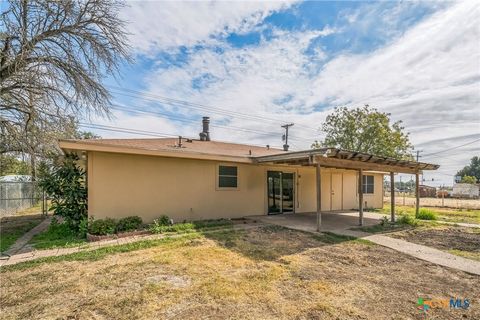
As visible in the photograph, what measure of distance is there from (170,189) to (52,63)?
4922mm

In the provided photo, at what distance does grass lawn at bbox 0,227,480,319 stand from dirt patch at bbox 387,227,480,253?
1.93 m

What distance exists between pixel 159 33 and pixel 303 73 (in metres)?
6.85

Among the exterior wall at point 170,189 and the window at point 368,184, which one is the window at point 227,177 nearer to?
the exterior wall at point 170,189

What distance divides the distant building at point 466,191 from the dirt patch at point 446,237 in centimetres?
3486

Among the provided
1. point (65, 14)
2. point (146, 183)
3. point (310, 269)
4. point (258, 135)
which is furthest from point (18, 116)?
point (258, 135)

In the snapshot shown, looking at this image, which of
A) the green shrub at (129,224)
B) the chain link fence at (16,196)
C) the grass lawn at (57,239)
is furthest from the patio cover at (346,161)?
the chain link fence at (16,196)

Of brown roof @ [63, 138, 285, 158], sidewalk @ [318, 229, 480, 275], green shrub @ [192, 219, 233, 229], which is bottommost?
sidewalk @ [318, 229, 480, 275]

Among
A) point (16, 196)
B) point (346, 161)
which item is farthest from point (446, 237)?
point (16, 196)

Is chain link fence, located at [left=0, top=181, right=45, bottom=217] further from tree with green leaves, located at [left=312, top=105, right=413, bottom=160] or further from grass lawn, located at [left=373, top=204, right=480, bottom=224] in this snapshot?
tree with green leaves, located at [left=312, top=105, right=413, bottom=160]

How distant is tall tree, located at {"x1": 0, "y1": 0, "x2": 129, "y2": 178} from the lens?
6703 millimetres

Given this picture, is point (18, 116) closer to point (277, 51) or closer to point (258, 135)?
point (277, 51)

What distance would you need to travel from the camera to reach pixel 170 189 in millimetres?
8828

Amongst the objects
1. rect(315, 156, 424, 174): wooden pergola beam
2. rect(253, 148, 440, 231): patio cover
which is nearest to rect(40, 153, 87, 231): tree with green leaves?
rect(253, 148, 440, 231): patio cover

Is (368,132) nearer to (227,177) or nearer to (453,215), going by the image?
(453,215)
